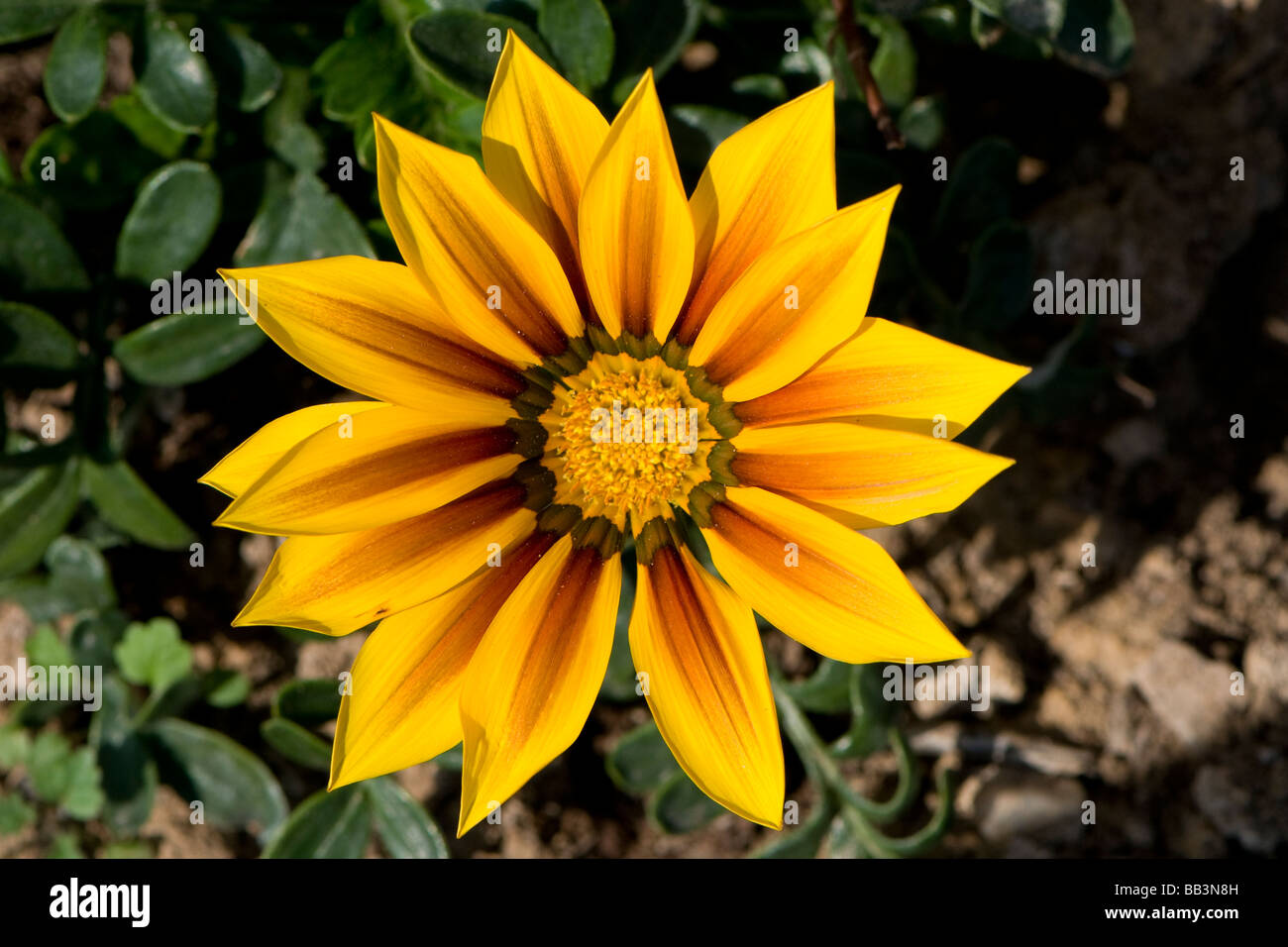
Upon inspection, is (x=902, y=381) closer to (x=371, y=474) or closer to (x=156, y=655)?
(x=371, y=474)

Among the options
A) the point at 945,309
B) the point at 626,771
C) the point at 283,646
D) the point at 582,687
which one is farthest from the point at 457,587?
the point at 283,646

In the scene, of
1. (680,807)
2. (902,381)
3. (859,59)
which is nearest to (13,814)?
(680,807)

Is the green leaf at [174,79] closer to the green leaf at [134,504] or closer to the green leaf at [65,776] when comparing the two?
the green leaf at [134,504]

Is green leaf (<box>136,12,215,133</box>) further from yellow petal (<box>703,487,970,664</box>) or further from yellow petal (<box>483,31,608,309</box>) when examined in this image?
yellow petal (<box>703,487,970,664</box>)

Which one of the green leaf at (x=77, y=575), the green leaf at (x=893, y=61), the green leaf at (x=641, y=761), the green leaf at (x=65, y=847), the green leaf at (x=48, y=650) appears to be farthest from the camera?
the green leaf at (x=65, y=847)

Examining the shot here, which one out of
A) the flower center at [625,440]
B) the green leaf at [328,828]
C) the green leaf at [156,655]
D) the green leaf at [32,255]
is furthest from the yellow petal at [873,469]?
the green leaf at [156,655]

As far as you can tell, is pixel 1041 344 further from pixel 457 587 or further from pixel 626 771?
pixel 457 587
